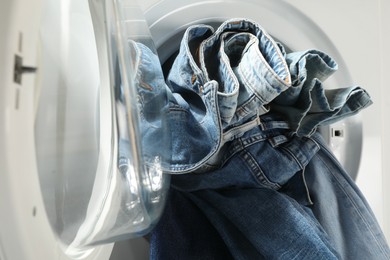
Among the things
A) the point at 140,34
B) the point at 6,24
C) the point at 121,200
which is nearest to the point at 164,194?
the point at 121,200

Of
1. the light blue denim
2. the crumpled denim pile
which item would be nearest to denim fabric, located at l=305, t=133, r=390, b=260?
the crumpled denim pile

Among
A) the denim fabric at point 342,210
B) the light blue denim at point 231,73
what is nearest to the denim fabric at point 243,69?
the light blue denim at point 231,73

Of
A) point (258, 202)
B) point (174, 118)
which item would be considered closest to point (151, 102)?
point (174, 118)

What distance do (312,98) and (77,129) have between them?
0.95ft

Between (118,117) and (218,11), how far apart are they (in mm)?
303

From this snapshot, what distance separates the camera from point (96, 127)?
18.4 inches

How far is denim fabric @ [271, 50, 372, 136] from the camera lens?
0.50m

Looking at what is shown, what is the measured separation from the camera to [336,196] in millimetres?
602

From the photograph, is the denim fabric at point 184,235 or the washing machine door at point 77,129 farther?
the denim fabric at point 184,235

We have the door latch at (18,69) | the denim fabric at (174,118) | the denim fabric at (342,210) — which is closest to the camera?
the door latch at (18,69)

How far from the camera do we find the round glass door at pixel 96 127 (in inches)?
13.7

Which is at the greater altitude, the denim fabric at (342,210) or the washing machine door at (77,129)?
the washing machine door at (77,129)

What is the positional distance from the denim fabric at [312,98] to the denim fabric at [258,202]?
0.02 m

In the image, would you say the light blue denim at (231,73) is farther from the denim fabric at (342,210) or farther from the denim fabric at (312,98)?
the denim fabric at (342,210)
